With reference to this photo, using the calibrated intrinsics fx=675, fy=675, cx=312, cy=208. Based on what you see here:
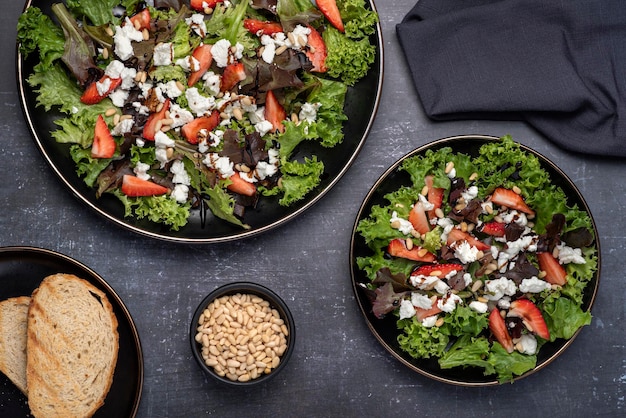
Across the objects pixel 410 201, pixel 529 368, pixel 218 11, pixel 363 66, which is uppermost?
pixel 218 11

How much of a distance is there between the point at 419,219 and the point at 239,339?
31.7 inches

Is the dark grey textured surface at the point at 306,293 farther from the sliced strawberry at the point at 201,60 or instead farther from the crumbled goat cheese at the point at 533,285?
the sliced strawberry at the point at 201,60

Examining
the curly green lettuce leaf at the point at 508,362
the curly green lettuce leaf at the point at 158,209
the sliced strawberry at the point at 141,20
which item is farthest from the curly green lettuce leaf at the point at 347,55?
the curly green lettuce leaf at the point at 508,362

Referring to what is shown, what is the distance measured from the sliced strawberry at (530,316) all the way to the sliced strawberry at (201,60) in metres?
1.45

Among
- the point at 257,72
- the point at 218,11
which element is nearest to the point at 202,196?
A: the point at 257,72

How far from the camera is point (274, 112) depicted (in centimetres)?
254

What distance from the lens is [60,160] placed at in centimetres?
252

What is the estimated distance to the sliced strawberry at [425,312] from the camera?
97.4 inches

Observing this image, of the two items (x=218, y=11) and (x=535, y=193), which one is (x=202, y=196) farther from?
(x=535, y=193)

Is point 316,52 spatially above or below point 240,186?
above

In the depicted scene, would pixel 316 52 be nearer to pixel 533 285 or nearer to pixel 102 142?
pixel 102 142

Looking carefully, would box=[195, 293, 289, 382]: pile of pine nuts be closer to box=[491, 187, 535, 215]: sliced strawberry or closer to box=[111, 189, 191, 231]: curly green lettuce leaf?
box=[111, 189, 191, 231]: curly green lettuce leaf

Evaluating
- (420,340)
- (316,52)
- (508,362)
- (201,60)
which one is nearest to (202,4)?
(201,60)

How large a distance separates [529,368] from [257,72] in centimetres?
148
